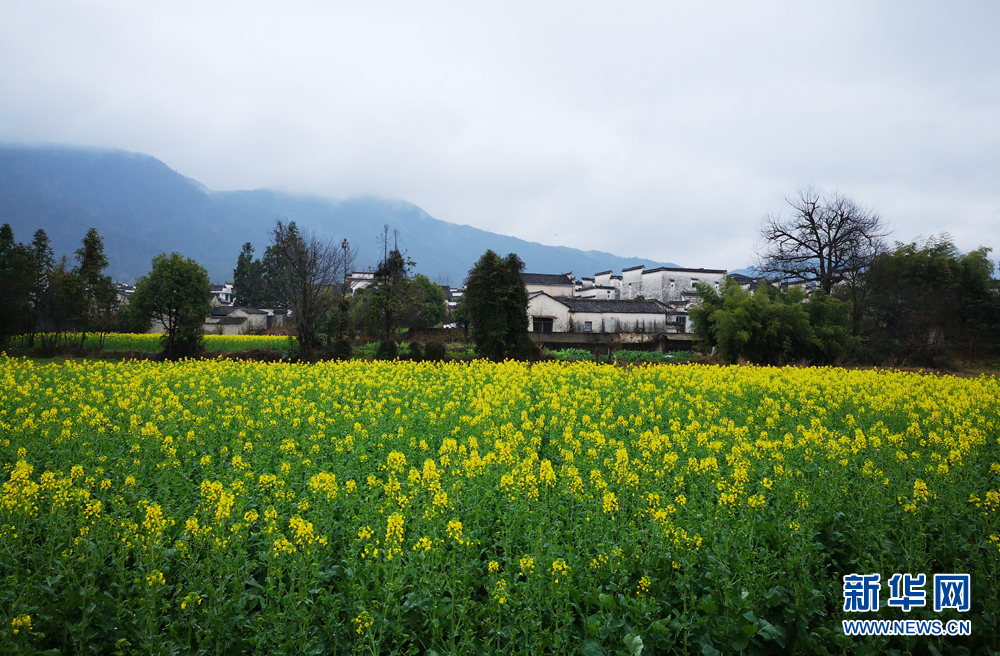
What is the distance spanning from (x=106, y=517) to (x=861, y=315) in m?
37.5

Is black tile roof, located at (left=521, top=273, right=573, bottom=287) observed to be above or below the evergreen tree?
→ above

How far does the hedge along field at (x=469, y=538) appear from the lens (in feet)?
11.2

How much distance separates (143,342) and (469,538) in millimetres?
41310

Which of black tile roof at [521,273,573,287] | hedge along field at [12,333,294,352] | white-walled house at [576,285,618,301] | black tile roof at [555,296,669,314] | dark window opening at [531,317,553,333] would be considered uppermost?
black tile roof at [521,273,573,287]

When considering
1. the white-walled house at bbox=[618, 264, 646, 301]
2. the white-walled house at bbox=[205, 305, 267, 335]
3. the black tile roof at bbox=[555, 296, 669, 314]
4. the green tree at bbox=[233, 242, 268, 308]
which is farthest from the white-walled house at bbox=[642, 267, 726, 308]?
the green tree at bbox=[233, 242, 268, 308]

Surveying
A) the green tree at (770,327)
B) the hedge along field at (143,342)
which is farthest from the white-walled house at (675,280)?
the hedge along field at (143,342)

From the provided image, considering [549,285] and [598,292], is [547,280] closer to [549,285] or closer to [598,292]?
[549,285]

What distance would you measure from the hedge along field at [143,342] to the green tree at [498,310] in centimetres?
1054

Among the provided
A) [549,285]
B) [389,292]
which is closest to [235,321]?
[549,285]

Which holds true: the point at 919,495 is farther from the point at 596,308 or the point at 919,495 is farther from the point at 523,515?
the point at 596,308

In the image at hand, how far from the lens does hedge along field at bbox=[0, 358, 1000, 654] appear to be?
3.40 meters

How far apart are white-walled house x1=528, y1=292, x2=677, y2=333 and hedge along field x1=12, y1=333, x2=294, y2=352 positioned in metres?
21.0

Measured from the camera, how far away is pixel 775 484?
18.0 ft

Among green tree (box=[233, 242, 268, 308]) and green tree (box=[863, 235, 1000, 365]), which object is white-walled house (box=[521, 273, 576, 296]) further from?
green tree (box=[233, 242, 268, 308])
